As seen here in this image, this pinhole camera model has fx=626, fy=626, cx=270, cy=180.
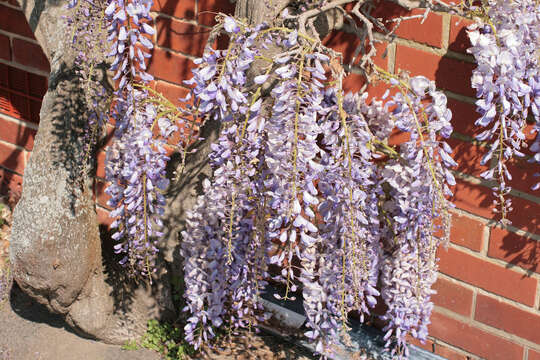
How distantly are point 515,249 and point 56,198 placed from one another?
5.20 ft

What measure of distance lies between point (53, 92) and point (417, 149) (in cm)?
136

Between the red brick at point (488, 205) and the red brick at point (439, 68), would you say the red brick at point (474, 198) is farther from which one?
the red brick at point (439, 68)

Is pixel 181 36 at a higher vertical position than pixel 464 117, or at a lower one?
higher

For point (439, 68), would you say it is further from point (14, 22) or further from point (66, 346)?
point (14, 22)

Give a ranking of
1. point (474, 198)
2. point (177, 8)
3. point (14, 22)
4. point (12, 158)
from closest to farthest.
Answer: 1. point (474, 198)
2. point (177, 8)
3. point (14, 22)
4. point (12, 158)

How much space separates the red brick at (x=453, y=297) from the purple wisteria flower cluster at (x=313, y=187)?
12 centimetres

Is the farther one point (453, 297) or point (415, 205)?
point (453, 297)

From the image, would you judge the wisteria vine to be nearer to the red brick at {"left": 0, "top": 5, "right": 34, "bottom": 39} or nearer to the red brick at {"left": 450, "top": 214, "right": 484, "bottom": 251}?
the red brick at {"left": 450, "top": 214, "right": 484, "bottom": 251}

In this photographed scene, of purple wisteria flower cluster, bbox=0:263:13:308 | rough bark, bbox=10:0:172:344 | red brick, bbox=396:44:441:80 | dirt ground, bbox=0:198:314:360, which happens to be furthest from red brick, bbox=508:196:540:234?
purple wisteria flower cluster, bbox=0:263:13:308

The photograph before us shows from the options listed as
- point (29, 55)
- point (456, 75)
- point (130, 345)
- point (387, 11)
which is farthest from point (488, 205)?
point (29, 55)

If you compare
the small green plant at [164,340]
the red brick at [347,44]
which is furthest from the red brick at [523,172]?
the small green plant at [164,340]

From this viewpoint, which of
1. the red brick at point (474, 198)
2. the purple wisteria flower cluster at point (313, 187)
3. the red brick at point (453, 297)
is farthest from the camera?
the red brick at point (453, 297)

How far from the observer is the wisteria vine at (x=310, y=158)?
5.14ft

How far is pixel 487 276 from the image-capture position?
2.05 m
